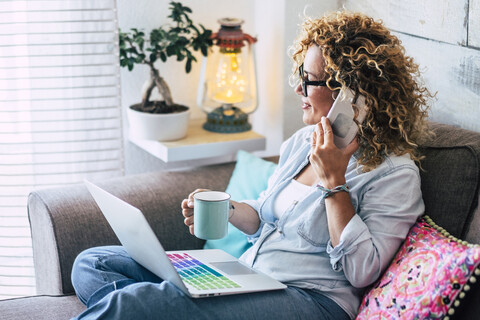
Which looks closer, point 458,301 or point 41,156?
point 458,301

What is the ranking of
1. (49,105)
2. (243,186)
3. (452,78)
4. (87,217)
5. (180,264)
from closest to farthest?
1. (180,264)
2. (452,78)
3. (87,217)
4. (243,186)
5. (49,105)

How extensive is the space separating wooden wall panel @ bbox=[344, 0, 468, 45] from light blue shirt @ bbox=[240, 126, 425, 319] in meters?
0.45

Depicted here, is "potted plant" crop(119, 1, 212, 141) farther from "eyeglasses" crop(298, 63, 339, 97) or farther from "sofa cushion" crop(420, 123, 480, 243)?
"sofa cushion" crop(420, 123, 480, 243)

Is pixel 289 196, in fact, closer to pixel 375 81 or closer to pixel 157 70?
pixel 375 81

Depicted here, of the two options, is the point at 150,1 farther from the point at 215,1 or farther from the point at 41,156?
the point at 41,156

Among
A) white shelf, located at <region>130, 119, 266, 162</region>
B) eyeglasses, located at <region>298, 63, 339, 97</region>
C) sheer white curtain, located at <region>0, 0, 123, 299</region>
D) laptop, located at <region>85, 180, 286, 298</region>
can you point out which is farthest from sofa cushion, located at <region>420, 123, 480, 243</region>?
sheer white curtain, located at <region>0, 0, 123, 299</region>

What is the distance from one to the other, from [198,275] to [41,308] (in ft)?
1.51

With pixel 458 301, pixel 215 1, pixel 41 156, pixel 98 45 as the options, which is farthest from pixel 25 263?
pixel 458 301

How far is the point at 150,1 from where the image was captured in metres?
2.49

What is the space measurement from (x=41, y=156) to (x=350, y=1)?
125 cm

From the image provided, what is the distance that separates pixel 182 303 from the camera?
55.4 inches

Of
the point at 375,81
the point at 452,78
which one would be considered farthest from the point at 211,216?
the point at 452,78

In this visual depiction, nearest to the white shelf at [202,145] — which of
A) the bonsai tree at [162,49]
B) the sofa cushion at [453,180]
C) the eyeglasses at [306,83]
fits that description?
the bonsai tree at [162,49]

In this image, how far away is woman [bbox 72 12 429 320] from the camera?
1.43 metres
